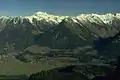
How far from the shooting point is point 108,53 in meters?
138

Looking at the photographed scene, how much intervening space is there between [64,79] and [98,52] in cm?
8191

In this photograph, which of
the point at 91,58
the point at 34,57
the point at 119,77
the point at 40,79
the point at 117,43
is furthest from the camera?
the point at 34,57

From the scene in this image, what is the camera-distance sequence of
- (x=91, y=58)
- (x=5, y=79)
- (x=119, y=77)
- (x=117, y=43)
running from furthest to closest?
(x=117, y=43)
(x=91, y=58)
(x=5, y=79)
(x=119, y=77)

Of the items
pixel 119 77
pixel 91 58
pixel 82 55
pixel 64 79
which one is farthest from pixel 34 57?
pixel 119 77

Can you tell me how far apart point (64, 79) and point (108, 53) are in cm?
7513

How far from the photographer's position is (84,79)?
58438 millimetres

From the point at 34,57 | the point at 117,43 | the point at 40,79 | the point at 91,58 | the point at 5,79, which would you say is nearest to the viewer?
the point at 40,79

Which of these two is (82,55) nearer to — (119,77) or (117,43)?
(117,43)

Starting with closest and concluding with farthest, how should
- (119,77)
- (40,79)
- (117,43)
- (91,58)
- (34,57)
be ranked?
1. (119,77)
2. (40,79)
3. (91,58)
4. (117,43)
5. (34,57)

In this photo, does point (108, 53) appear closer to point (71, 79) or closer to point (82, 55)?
point (82, 55)

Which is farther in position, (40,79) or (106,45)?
(106,45)

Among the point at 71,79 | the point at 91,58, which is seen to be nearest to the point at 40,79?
the point at 71,79

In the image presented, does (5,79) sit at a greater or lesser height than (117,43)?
lesser

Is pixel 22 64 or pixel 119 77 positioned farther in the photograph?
pixel 22 64
